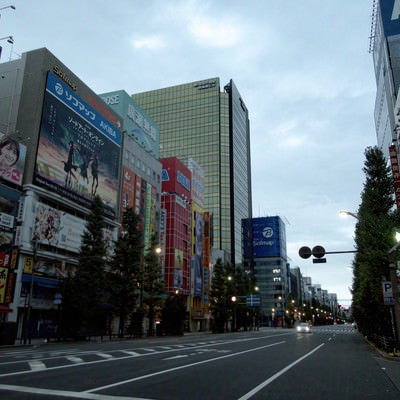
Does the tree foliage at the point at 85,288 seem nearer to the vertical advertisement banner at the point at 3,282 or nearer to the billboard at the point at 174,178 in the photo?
the vertical advertisement banner at the point at 3,282

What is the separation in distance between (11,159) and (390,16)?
58.2m

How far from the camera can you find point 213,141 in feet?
440

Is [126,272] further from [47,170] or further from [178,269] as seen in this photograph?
[178,269]

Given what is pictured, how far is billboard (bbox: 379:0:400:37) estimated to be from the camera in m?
59.4

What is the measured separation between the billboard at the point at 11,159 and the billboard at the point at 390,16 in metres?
54.8

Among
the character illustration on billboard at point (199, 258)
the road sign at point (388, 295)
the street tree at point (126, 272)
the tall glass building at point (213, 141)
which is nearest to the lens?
the road sign at point (388, 295)

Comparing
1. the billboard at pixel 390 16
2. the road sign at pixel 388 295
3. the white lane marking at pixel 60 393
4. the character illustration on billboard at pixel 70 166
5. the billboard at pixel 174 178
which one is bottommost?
the white lane marking at pixel 60 393

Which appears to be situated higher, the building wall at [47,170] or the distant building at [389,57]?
the distant building at [389,57]

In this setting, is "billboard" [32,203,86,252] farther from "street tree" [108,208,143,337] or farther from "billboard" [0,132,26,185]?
"street tree" [108,208,143,337]

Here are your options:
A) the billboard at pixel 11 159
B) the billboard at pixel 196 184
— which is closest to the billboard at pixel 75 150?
the billboard at pixel 11 159

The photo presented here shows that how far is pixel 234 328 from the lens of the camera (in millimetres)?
78688

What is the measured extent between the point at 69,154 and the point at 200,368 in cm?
3855

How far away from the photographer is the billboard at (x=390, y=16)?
59.4 metres

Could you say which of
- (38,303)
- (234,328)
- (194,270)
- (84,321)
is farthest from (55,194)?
(234,328)
